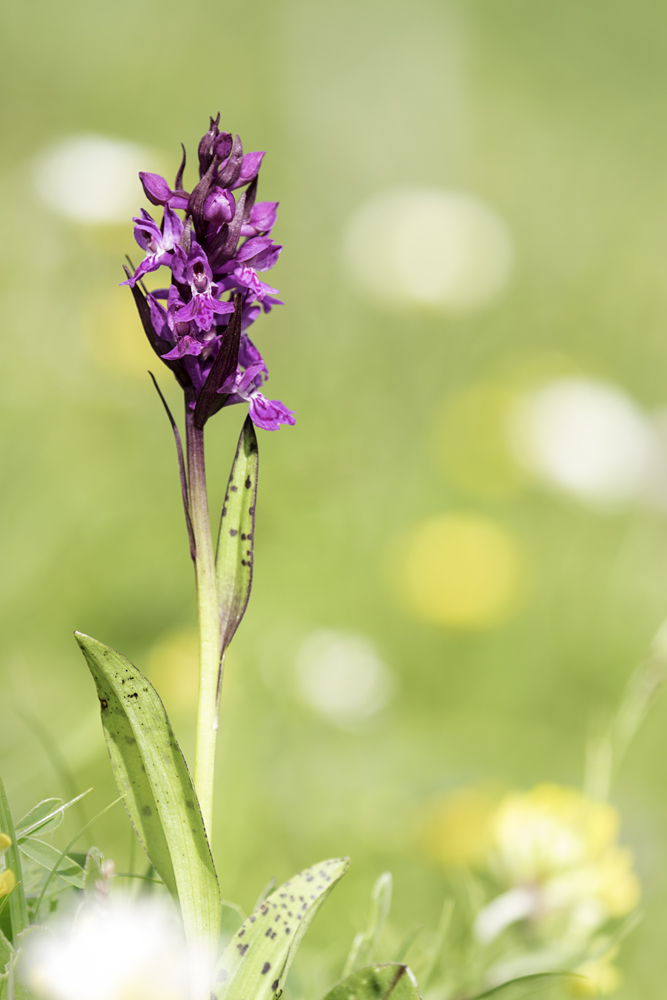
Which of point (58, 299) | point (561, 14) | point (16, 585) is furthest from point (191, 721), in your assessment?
point (561, 14)

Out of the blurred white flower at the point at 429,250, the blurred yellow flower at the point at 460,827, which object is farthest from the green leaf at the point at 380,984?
the blurred white flower at the point at 429,250

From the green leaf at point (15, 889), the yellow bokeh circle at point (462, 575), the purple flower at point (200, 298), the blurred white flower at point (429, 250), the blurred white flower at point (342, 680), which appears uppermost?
the blurred white flower at point (429, 250)

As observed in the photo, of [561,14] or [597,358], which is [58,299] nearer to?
[597,358]

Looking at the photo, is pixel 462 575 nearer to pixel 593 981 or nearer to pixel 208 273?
pixel 593 981

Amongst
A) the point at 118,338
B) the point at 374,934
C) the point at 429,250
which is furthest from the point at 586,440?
the point at 374,934

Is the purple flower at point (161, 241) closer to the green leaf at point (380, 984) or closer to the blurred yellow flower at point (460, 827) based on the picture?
the green leaf at point (380, 984)

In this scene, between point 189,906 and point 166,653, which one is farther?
point 166,653
